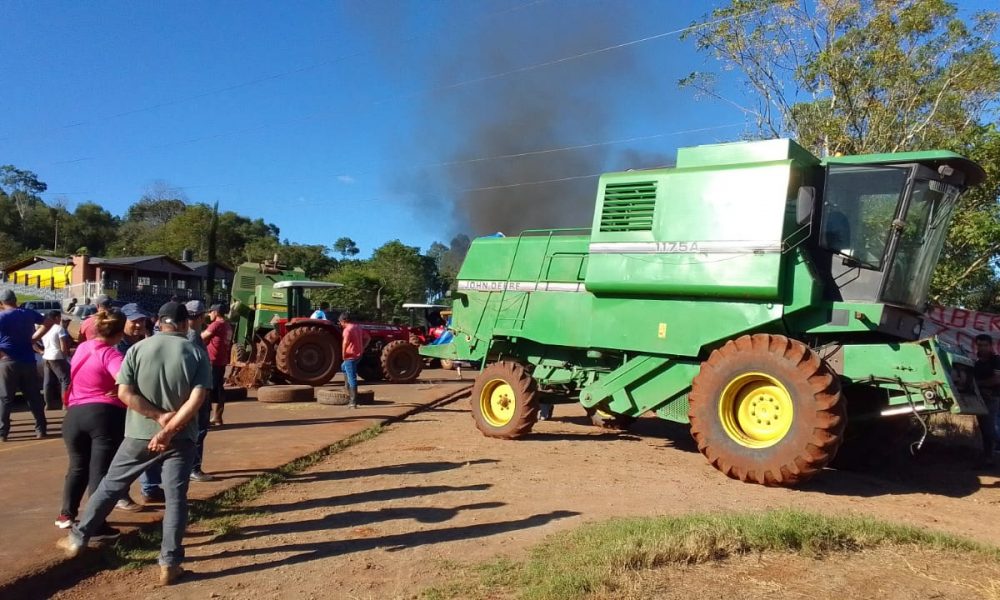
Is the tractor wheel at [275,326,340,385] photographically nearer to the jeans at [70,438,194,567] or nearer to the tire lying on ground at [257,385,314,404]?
the tire lying on ground at [257,385,314,404]

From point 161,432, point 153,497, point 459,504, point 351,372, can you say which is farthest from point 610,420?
point 161,432

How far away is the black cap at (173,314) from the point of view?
14.9 ft

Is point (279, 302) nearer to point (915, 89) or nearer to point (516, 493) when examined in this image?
point (516, 493)

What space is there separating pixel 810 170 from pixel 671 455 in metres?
3.57

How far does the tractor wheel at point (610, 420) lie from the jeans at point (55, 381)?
6.96m

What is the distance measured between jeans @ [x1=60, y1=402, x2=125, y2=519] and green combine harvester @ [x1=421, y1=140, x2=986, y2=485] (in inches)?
205

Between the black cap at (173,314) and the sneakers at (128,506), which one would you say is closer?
the black cap at (173,314)

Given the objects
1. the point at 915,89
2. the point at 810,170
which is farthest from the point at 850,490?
the point at 915,89

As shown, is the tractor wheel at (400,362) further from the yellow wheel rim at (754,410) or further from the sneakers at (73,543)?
the sneakers at (73,543)

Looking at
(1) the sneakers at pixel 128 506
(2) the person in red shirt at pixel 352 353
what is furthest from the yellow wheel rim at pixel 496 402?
(1) the sneakers at pixel 128 506

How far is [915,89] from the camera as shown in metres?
13.5

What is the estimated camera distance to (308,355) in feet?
48.8

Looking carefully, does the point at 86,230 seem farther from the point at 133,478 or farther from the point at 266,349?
the point at 133,478

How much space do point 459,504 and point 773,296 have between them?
365cm
